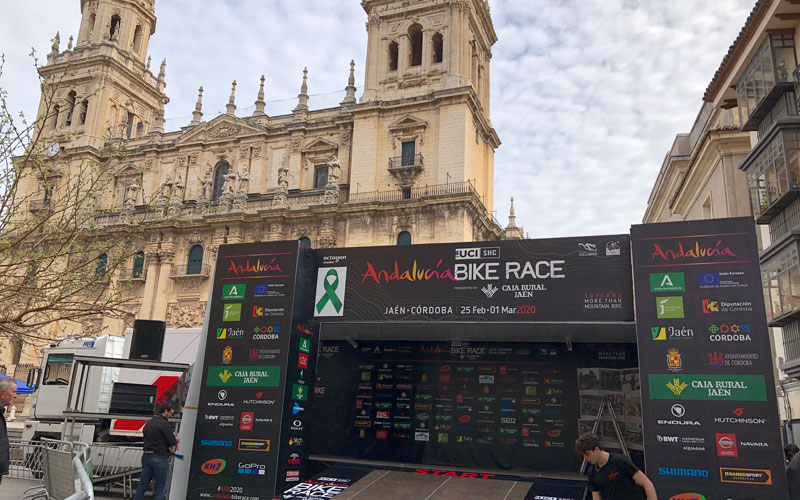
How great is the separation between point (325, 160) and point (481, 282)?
3259cm

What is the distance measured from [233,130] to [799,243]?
38285 millimetres

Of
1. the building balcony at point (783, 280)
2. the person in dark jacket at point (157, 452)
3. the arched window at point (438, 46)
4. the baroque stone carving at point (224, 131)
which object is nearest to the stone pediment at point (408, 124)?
the arched window at point (438, 46)

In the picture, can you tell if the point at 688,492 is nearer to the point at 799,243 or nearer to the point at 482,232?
the point at 799,243

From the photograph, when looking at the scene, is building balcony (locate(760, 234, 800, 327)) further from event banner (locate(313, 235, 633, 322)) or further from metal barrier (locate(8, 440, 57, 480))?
metal barrier (locate(8, 440, 57, 480))

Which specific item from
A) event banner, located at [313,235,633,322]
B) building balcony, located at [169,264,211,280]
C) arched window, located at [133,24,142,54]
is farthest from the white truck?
arched window, located at [133,24,142,54]

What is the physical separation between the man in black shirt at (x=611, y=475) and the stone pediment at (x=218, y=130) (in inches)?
1628

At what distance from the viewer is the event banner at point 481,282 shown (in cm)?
1002

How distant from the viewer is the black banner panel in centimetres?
1207

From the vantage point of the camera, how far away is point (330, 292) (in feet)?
37.4

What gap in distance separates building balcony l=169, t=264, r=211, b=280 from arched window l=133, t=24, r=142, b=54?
23.3 metres

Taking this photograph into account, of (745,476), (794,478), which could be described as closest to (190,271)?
(745,476)

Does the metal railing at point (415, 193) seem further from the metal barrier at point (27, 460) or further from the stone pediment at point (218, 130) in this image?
the metal barrier at point (27, 460)

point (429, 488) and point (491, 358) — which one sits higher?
point (491, 358)

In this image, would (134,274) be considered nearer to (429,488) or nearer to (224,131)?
(224,131)
